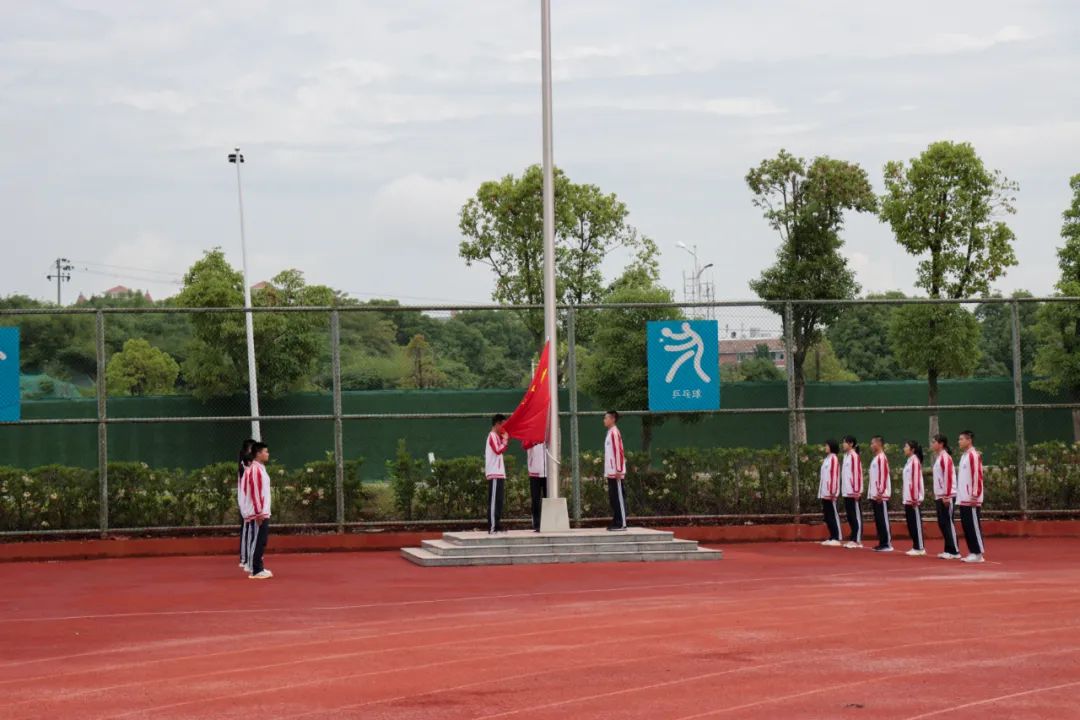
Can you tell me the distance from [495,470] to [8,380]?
678cm

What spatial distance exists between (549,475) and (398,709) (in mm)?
10035

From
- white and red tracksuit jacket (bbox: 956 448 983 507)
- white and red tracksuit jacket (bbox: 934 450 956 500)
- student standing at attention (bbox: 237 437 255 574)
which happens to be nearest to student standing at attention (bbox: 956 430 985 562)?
white and red tracksuit jacket (bbox: 956 448 983 507)

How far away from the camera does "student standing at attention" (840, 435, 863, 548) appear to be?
20031 millimetres

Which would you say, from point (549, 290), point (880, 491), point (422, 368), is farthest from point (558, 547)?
point (880, 491)

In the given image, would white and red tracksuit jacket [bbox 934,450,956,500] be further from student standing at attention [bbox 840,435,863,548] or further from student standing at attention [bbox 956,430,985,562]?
student standing at attention [bbox 840,435,863,548]

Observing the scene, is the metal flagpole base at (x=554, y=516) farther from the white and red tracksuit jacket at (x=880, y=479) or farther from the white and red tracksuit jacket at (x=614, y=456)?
the white and red tracksuit jacket at (x=880, y=479)

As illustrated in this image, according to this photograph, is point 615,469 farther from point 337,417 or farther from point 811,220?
point 811,220

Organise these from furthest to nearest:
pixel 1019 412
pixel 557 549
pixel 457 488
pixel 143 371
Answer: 1. pixel 143 371
2. pixel 1019 412
3. pixel 457 488
4. pixel 557 549

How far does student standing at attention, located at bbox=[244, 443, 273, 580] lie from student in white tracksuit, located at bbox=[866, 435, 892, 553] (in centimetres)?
837

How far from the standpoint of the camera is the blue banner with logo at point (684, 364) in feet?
67.2

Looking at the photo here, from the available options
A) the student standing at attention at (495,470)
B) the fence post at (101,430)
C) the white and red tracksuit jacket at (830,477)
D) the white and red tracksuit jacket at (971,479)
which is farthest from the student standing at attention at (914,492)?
the fence post at (101,430)

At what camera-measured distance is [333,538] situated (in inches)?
786

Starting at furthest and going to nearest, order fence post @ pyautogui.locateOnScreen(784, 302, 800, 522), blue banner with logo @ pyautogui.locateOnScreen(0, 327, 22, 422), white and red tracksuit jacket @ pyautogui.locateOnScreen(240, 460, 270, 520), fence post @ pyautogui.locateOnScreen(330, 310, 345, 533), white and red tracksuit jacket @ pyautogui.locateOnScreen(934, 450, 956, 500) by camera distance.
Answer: fence post @ pyautogui.locateOnScreen(784, 302, 800, 522), fence post @ pyautogui.locateOnScreen(330, 310, 345, 533), blue banner with logo @ pyautogui.locateOnScreen(0, 327, 22, 422), white and red tracksuit jacket @ pyautogui.locateOnScreen(934, 450, 956, 500), white and red tracksuit jacket @ pyautogui.locateOnScreen(240, 460, 270, 520)

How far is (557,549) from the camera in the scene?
718 inches
